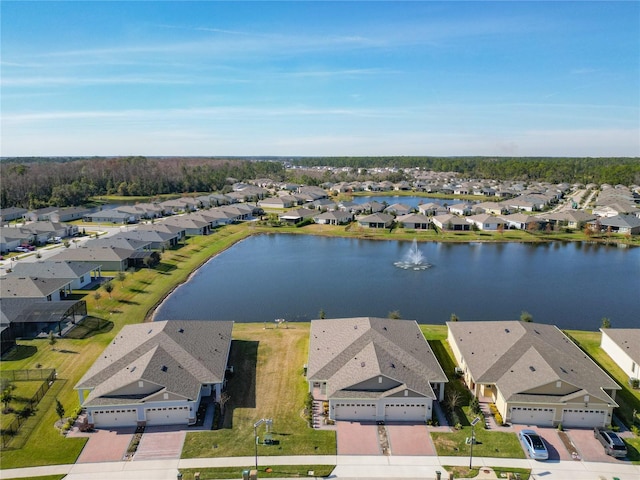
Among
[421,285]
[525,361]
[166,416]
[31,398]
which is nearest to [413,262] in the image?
[421,285]

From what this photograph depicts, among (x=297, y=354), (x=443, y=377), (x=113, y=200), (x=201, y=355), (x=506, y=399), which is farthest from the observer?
(x=113, y=200)

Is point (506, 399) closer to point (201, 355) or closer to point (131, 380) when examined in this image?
point (201, 355)

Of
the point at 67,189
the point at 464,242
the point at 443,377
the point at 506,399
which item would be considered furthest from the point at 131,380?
the point at 67,189

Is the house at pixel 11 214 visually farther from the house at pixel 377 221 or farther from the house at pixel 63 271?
the house at pixel 377 221

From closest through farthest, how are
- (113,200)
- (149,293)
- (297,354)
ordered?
1. (297,354)
2. (149,293)
3. (113,200)

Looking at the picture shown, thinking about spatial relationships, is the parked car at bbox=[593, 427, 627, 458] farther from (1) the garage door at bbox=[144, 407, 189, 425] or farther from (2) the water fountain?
(2) the water fountain

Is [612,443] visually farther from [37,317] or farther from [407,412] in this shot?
[37,317]

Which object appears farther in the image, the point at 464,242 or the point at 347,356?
the point at 464,242

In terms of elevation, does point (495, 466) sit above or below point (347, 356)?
below
